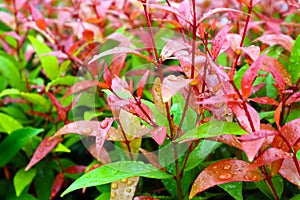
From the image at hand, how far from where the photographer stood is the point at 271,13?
1.60m

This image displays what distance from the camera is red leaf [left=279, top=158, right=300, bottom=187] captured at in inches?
29.7

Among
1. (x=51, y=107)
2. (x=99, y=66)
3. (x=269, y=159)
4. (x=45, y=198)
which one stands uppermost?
(x=269, y=159)

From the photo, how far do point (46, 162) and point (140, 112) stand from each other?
591 mm

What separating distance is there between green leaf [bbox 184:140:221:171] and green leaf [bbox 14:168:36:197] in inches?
20.8

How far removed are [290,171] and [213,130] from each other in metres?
0.16

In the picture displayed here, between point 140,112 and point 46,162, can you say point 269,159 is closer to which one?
point 140,112

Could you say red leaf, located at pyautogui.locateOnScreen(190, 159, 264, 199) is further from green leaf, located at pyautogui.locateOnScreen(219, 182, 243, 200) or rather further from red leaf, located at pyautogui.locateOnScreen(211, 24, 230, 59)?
red leaf, located at pyautogui.locateOnScreen(211, 24, 230, 59)

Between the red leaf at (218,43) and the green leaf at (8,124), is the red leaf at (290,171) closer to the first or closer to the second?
the red leaf at (218,43)

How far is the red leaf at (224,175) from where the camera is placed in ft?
2.45

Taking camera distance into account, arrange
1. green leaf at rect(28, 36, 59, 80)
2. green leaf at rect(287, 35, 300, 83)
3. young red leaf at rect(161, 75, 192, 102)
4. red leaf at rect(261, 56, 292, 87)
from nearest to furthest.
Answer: young red leaf at rect(161, 75, 192, 102) < red leaf at rect(261, 56, 292, 87) < green leaf at rect(287, 35, 300, 83) < green leaf at rect(28, 36, 59, 80)

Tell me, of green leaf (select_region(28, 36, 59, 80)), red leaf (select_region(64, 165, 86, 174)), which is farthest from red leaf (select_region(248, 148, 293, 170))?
green leaf (select_region(28, 36, 59, 80))

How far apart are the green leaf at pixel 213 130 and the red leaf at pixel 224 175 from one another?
0.22 ft

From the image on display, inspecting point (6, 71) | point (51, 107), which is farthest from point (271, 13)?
point (6, 71)

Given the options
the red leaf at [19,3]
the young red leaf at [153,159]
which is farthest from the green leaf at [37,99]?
the young red leaf at [153,159]
